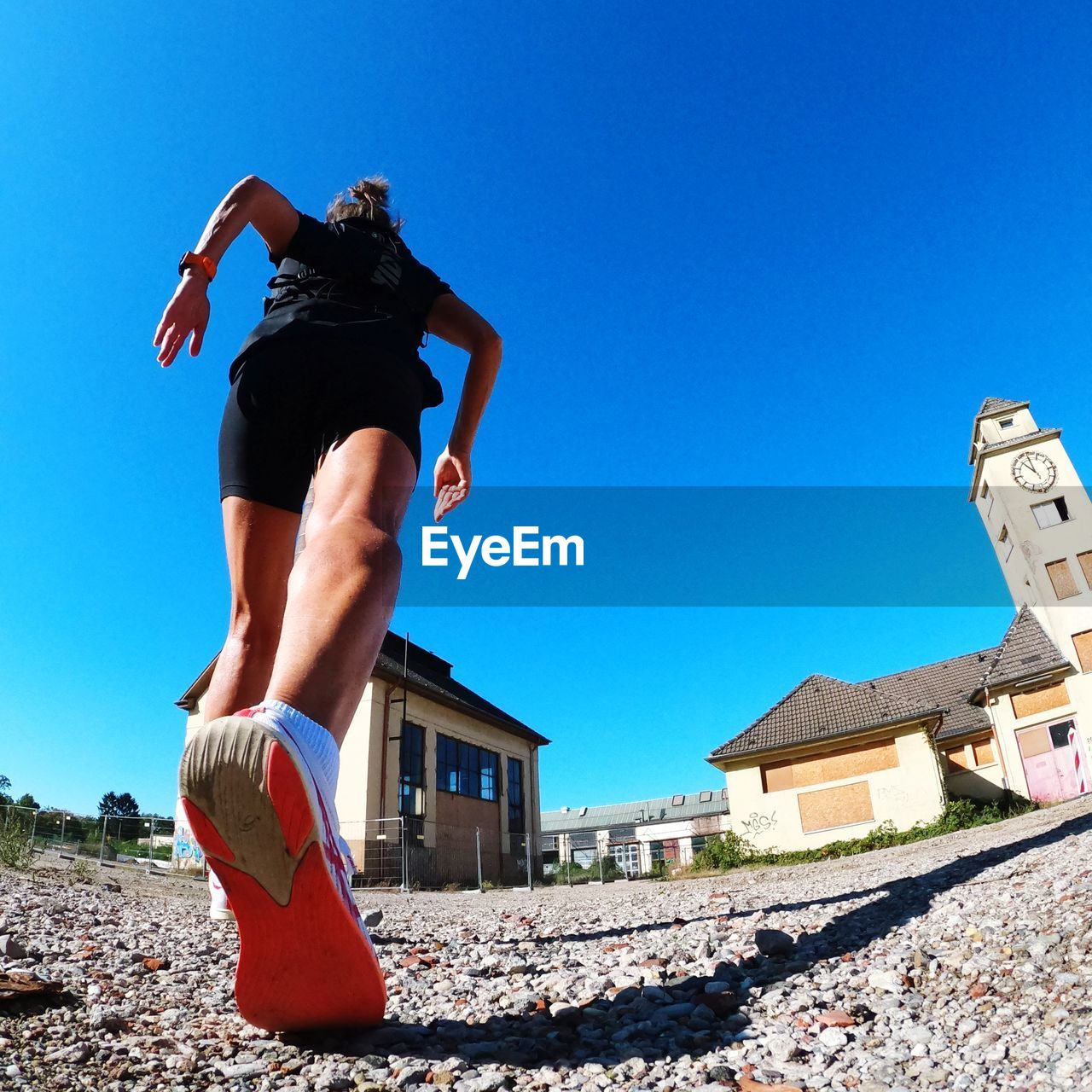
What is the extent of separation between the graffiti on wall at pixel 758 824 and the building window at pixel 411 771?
945 centimetres

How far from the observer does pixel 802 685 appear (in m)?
24.9

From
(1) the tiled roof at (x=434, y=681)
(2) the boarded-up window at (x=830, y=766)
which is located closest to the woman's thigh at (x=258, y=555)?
(1) the tiled roof at (x=434, y=681)

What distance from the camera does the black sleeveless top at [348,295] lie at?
5.42 ft

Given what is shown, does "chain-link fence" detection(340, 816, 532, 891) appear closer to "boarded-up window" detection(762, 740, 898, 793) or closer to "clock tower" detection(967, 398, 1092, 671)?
"boarded-up window" detection(762, 740, 898, 793)

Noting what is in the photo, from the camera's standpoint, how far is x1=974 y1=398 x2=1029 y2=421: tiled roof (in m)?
29.9

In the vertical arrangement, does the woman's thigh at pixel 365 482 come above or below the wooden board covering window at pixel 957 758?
below

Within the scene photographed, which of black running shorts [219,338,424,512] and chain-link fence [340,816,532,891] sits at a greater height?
black running shorts [219,338,424,512]

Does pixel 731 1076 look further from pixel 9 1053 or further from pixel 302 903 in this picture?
pixel 9 1053

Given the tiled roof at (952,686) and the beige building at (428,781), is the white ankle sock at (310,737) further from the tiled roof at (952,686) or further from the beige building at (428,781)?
the tiled roof at (952,686)

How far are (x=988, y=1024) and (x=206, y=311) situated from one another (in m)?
2.06

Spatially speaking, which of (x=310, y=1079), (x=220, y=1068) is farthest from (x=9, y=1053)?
(x=310, y=1079)

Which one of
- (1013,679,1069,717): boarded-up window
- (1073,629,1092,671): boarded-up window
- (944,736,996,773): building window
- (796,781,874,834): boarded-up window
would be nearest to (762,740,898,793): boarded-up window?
(796,781,874,834): boarded-up window

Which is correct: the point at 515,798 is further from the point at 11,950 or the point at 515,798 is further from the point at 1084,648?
the point at 11,950

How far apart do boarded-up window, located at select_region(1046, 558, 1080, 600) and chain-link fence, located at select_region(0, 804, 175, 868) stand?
28723 mm
